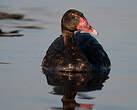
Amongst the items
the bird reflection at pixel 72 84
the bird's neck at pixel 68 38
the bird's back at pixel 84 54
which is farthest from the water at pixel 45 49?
the bird's neck at pixel 68 38

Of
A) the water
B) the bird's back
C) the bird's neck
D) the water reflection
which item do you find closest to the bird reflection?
the water

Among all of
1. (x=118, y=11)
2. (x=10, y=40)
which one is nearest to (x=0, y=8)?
(x=118, y=11)

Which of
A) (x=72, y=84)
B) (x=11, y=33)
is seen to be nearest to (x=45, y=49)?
(x=11, y=33)

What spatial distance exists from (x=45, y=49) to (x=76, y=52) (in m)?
1.84

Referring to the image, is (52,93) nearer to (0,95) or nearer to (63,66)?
(0,95)

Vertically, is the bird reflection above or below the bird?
below

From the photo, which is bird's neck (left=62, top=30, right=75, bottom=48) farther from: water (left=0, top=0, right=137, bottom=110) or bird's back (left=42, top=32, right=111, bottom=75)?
water (left=0, top=0, right=137, bottom=110)

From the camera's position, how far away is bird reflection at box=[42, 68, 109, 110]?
13629 millimetres

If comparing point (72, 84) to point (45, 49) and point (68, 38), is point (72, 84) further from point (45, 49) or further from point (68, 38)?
point (45, 49)

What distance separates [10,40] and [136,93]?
638 centimetres

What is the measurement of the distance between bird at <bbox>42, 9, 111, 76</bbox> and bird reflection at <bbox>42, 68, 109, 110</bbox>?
18 centimetres

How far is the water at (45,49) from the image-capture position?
45.0ft

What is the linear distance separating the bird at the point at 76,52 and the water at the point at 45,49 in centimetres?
32

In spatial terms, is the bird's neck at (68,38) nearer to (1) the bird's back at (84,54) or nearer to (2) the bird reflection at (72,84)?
(1) the bird's back at (84,54)
